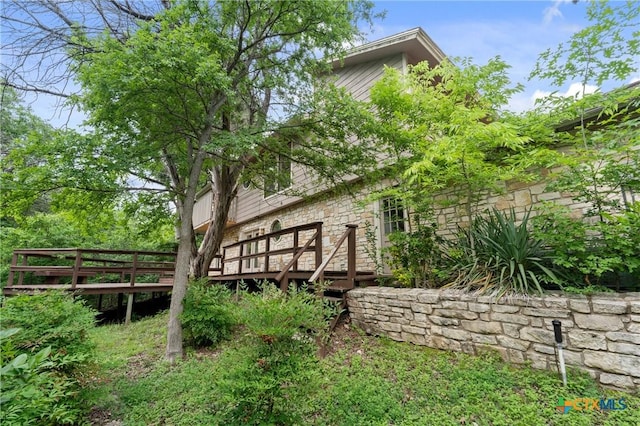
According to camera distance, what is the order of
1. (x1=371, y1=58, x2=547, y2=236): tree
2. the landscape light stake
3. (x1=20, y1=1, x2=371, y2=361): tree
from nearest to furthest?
the landscape light stake → (x1=371, y1=58, x2=547, y2=236): tree → (x1=20, y1=1, x2=371, y2=361): tree

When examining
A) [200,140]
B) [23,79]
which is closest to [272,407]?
[200,140]

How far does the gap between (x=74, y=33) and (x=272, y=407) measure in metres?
7.50

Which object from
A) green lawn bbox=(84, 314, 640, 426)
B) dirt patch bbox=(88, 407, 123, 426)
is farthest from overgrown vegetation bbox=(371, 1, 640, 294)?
dirt patch bbox=(88, 407, 123, 426)

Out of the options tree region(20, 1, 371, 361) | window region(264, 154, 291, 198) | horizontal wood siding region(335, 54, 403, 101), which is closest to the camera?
tree region(20, 1, 371, 361)

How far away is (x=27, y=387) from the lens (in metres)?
1.38

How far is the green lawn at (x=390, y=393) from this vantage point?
8.43 ft

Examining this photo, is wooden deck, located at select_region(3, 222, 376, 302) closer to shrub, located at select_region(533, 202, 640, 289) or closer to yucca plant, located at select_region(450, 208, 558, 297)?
yucca plant, located at select_region(450, 208, 558, 297)

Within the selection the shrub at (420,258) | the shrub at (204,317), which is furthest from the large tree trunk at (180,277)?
the shrub at (420,258)

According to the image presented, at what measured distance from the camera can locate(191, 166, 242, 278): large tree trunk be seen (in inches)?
298

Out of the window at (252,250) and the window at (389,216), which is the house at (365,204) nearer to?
the window at (389,216)

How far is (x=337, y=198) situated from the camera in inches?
323

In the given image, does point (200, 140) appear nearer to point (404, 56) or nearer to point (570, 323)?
point (404, 56)

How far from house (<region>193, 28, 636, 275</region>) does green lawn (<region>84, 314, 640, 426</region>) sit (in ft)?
7.96

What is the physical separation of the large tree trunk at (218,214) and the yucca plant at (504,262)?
5.72 metres
